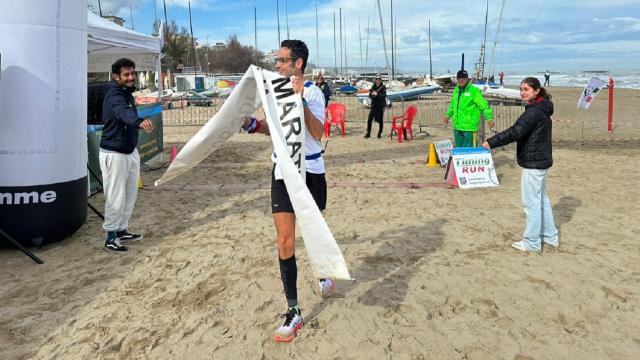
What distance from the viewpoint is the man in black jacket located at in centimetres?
471

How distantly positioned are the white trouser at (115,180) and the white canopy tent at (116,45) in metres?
4.53

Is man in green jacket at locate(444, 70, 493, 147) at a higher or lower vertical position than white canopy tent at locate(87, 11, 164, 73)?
lower

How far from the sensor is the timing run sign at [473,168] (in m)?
7.74

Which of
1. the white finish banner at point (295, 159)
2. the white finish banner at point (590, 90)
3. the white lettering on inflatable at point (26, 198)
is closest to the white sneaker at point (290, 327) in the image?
the white finish banner at point (295, 159)

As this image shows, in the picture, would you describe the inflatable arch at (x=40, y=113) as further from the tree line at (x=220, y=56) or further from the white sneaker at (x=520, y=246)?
the tree line at (x=220, y=56)

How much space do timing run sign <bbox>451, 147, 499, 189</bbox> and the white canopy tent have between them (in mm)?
6910

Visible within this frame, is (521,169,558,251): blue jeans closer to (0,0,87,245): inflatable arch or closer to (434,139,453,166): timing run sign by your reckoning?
(434,139,453,166): timing run sign

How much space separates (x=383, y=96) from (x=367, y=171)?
5.71 meters

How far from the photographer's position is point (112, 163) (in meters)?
4.80

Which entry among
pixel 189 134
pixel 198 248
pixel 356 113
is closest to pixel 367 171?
pixel 198 248

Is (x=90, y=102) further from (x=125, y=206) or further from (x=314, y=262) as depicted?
(x=314, y=262)

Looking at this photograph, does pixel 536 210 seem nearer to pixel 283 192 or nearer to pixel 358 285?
pixel 358 285

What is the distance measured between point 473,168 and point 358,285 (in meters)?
4.53

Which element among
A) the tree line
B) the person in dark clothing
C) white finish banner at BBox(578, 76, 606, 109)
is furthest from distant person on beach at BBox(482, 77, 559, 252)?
the tree line
